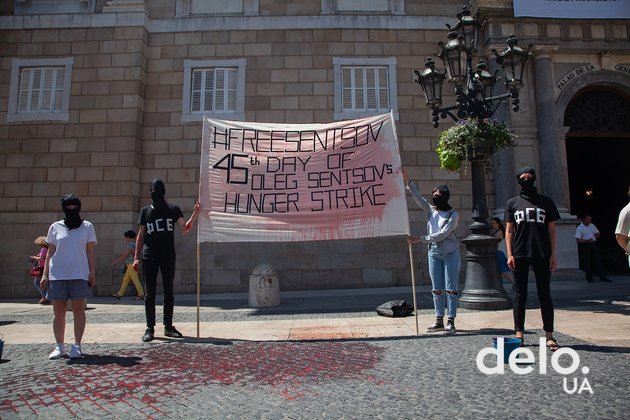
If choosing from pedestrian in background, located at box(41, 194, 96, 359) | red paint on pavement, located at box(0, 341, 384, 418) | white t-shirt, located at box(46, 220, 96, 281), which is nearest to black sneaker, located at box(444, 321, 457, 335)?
red paint on pavement, located at box(0, 341, 384, 418)

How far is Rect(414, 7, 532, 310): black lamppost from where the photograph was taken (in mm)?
7355

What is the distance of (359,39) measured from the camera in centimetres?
1229

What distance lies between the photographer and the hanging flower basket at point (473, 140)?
7574 millimetres

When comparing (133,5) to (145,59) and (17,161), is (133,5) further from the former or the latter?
(17,161)

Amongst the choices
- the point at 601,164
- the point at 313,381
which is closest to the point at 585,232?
the point at 601,164

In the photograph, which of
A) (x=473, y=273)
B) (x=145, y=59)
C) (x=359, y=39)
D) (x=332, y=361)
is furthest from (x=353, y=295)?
(x=145, y=59)

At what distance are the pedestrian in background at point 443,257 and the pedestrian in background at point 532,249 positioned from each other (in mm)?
902

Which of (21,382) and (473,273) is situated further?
(473,273)

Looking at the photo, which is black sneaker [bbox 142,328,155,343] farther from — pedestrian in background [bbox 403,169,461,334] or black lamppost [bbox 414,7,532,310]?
black lamppost [bbox 414,7,532,310]

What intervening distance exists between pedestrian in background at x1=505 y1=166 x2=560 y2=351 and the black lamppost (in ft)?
8.75

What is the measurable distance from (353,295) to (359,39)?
7.63 m

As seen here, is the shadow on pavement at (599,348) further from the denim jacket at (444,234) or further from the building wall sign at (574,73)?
the building wall sign at (574,73)

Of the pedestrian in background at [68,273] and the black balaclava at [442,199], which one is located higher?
the black balaclava at [442,199]

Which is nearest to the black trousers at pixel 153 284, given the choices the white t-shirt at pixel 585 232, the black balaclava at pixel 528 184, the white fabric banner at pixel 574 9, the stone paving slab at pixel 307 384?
the stone paving slab at pixel 307 384
